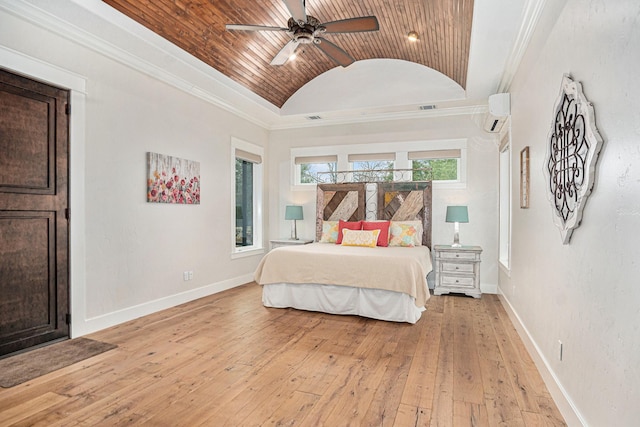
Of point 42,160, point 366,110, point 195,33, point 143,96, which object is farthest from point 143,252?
point 366,110

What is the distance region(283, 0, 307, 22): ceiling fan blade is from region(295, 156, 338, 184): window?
3.45m

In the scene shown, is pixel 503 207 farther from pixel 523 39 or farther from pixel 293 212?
pixel 293 212

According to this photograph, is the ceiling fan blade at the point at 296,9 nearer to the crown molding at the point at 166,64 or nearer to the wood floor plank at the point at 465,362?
the crown molding at the point at 166,64

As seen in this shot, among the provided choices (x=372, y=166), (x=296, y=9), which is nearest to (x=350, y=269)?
(x=296, y=9)

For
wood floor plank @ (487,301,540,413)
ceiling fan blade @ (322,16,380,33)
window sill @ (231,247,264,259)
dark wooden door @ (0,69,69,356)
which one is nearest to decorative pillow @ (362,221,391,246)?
wood floor plank @ (487,301,540,413)

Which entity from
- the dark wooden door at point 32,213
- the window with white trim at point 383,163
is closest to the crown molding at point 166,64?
the window with white trim at point 383,163

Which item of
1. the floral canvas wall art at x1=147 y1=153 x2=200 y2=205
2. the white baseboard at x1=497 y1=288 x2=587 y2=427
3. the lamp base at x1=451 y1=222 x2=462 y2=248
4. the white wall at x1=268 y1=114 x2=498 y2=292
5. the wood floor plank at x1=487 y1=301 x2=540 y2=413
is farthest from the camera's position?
the white wall at x1=268 y1=114 x2=498 y2=292

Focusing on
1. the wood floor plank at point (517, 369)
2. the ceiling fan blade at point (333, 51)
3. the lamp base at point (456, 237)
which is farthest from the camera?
the lamp base at point (456, 237)

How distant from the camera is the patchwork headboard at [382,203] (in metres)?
5.82

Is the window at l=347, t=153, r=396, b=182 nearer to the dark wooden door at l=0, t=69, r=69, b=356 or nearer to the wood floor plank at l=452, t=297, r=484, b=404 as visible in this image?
the wood floor plank at l=452, t=297, r=484, b=404

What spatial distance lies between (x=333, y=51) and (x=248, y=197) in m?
3.45

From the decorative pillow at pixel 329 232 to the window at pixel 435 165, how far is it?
4.97 feet

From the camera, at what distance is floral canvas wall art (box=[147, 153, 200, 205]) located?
4.28 m

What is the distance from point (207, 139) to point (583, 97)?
4435 millimetres
